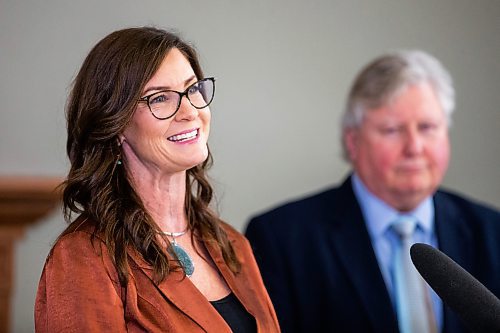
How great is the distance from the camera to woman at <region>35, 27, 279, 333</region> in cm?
142

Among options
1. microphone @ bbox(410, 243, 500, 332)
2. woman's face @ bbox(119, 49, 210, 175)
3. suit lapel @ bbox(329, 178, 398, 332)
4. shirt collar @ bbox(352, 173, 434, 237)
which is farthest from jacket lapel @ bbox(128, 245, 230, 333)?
shirt collar @ bbox(352, 173, 434, 237)

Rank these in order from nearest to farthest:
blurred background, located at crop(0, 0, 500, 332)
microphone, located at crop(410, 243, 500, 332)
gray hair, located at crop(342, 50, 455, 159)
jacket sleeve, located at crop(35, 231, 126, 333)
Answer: microphone, located at crop(410, 243, 500, 332) < jacket sleeve, located at crop(35, 231, 126, 333) < gray hair, located at crop(342, 50, 455, 159) < blurred background, located at crop(0, 0, 500, 332)

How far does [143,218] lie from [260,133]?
1.82 metres

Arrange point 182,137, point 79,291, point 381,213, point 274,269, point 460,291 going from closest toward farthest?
point 460,291 < point 79,291 < point 182,137 < point 274,269 < point 381,213

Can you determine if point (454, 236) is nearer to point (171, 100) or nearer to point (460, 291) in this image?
point (171, 100)

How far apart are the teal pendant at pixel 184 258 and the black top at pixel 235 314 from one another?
6cm

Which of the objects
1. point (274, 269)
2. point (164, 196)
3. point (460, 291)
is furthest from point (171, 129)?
point (274, 269)

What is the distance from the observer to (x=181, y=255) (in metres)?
1.55

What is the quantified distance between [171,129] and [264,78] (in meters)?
1.82

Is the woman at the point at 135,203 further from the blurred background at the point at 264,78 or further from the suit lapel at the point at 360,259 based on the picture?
the blurred background at the point at 264,78

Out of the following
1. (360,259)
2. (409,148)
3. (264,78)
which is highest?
(264,78)

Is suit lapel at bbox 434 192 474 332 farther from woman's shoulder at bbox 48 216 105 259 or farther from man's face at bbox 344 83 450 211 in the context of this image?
woman's shoulder at bbox 48 216 105 259

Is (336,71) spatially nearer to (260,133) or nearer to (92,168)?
(260,133)

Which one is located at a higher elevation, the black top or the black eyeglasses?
the black eyeglasses
